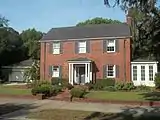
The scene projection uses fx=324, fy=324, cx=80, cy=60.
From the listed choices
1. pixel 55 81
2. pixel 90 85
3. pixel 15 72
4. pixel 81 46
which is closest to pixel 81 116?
pixel 90 85

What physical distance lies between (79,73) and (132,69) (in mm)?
6936

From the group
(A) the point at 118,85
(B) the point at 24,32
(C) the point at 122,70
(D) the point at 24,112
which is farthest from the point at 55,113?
A: (B) the point at 24,32

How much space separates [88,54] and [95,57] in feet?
3.20

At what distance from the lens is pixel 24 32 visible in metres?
79.7

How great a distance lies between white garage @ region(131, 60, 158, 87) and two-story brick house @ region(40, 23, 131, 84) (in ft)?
2.37

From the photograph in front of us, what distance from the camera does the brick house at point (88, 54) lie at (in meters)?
38.3

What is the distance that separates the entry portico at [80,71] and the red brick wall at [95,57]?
91 centimetres

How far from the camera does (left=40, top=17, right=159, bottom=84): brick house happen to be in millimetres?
38344

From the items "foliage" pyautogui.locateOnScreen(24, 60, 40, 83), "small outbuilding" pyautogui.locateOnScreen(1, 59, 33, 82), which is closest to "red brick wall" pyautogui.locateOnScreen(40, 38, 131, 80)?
"foliage" pyautogui.locateOnScreen(24, 60, 40, 83)

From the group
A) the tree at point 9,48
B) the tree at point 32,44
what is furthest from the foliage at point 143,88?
the tree at point 32,44

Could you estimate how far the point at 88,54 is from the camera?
4012 cm

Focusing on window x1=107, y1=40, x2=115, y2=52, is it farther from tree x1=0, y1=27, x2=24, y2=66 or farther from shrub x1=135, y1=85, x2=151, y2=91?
tree x1=0, y1=27, x2=24, y2=66

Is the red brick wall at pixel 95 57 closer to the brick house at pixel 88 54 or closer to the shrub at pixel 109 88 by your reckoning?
the brick house at pixel 88 54

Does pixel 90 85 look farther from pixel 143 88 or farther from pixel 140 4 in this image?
pixel 140 4
